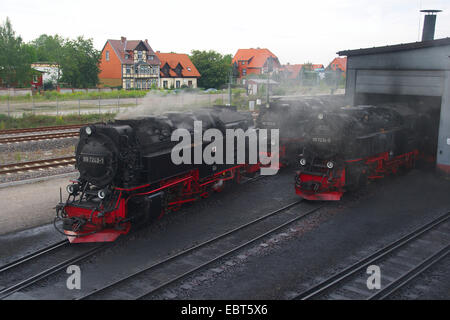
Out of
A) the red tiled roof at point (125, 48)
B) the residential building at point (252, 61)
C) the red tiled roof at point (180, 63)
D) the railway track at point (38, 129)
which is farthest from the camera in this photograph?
the residential building at point (252, 61)

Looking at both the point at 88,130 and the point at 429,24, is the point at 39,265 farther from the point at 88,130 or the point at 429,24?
the point at 429,24

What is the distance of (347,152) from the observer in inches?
526

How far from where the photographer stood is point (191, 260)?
30.7 ft

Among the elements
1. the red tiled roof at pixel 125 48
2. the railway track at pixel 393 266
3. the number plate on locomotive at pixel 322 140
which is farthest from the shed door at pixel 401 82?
the red tiled roof at pixel 125 48

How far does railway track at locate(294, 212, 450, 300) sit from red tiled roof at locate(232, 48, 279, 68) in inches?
2628

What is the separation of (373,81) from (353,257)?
41.1 ft

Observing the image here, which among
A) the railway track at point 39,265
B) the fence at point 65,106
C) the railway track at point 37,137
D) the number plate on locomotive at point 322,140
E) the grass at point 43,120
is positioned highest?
the number plate on locomotive at point 322,140

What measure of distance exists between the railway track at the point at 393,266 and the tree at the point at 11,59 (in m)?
50.6

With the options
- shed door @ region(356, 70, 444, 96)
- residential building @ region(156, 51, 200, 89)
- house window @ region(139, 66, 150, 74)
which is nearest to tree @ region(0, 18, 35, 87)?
house window @ region(139, 66, 150, 74)

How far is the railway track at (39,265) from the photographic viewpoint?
8.22m

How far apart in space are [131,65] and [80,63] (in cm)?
658

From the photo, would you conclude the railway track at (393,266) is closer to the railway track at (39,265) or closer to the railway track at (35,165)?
the railway track at (39,265)

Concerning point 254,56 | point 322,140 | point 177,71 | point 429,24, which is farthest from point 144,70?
point 322,140

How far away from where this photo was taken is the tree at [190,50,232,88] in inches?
2392
